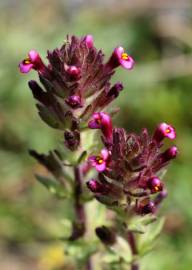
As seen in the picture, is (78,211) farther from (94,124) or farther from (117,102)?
(117,102)

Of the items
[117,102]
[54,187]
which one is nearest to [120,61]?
[54,187]

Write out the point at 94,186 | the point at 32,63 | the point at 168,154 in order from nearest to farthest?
the point at 94,186 < the point at 168,154 < the point at 32,63

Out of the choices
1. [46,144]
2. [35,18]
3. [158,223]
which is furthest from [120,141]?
[35,18]

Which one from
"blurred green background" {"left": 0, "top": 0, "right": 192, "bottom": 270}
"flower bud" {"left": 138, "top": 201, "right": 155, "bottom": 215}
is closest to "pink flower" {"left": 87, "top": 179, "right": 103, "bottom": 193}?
"flower bud" {"left": 138, "top": 201, "right": 155, "bottom": 215}

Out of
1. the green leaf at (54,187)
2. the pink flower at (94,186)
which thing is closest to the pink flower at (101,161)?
the pink flower at (94,186)

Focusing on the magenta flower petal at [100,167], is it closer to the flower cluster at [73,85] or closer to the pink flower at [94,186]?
the pink flower at [94,186]

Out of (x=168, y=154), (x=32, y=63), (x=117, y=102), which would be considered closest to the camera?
(x=168, y=154)

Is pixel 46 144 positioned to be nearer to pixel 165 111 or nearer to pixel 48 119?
pixel 165 111

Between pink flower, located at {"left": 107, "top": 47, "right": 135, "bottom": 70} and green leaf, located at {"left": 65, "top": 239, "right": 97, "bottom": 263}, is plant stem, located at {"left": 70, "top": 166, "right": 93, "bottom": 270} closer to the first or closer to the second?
green leaf, located at {"left": 65, "top": 239, "right": 97, "bottom": 263}

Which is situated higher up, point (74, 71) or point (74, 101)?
point (74, 71)
